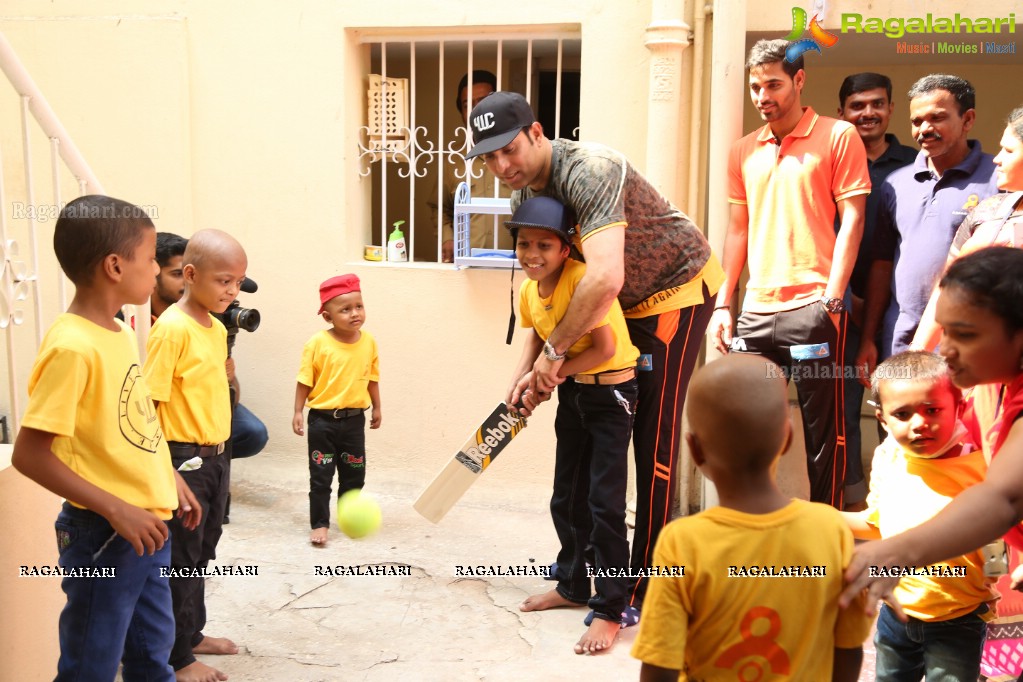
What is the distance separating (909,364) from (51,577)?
245cm

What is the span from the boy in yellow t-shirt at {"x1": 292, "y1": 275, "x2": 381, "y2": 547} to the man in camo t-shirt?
3.98 feet

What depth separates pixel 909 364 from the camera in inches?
91.6

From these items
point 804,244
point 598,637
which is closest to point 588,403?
point 598,637

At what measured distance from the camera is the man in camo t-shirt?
3.13 m

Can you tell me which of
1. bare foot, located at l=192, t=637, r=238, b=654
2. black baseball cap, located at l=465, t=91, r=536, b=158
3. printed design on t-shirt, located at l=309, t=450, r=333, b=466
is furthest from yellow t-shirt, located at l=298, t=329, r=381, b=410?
black baseball cap, located at l=465, t=91, r=536, b=158

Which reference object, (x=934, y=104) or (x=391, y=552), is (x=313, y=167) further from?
(x=934, y=104)

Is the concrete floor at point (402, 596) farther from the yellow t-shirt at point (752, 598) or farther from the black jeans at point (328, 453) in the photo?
the yellow t-shirt at point (752, 598)

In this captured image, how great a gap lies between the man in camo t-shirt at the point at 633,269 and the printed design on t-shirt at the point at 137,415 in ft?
4.37

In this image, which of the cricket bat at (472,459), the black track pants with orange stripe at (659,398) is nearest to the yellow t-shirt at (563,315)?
the black track pants with orange stripe at (659,398)

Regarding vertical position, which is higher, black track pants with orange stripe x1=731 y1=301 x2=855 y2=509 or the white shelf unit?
the white shelf unit

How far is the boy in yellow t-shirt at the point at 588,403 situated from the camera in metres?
3.25

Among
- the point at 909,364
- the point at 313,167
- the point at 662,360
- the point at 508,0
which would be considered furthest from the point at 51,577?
the point at 508,0

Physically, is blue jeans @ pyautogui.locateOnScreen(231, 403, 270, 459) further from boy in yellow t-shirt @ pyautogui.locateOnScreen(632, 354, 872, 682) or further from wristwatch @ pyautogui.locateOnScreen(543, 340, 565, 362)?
boy in yellow t-shirt @ pyautogui.locateOnScreen(632, 354, 872, 682)

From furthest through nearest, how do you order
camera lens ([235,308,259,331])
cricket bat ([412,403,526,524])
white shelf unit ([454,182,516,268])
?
white shelf unit ([454,182,516,268]) → camera lens ([235,308,259,331]) → cricket bat ([412,403,526,524])
